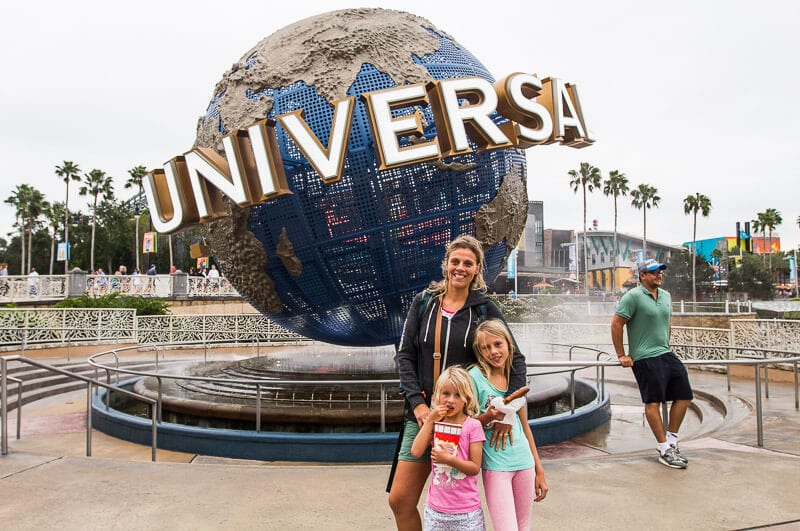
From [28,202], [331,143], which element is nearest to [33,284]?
[331,143]

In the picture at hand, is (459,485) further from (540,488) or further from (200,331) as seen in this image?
(200,331)

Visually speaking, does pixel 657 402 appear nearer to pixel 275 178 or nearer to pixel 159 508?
pixel 159 508

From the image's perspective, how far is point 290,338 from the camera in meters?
18.0

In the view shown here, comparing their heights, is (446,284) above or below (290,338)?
above

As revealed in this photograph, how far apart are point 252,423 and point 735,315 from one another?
76.0 feet

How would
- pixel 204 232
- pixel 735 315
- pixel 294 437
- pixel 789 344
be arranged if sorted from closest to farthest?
pixel 294 437 → pixel 204 232 → pixel 789 344 → pixel 735 315

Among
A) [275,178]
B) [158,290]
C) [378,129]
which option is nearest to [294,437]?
[275,178]

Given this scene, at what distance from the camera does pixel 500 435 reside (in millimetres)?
2506

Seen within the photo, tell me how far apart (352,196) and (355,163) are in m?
0.35

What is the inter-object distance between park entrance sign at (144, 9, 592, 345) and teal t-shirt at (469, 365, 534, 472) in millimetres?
3632

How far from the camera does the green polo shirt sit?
4617 millimetres

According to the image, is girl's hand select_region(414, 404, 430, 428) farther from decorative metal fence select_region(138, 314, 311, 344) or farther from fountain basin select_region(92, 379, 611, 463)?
decorative metal fence select_region(138, 314, 311, 344)

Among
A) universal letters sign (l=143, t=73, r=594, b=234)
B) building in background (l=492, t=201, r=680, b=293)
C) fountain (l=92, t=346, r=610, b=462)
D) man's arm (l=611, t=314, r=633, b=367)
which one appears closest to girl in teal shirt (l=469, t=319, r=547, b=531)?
man's arm (l=611, t=314, r=633, b=367)

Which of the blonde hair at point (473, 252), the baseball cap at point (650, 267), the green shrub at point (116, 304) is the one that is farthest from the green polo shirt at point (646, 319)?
the green shrub at point (116, 304)
